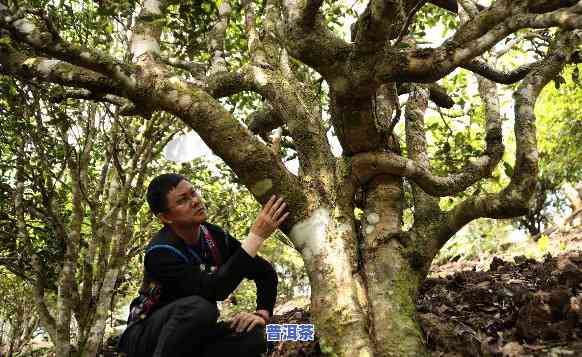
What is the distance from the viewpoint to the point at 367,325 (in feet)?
10.2

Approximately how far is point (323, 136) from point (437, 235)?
1.26 metres

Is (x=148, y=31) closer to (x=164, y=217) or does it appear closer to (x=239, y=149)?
(x=239, y=149)

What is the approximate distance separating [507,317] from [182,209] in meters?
2.76

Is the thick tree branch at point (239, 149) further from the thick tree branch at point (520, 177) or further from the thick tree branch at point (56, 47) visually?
the thick tree branch at point (520, 177)

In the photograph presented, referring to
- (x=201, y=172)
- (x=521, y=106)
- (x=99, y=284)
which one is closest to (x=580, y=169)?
(x=201, y=172)

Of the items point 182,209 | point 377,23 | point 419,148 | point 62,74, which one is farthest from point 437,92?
point 62,74

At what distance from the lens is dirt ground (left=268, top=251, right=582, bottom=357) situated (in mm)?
3029

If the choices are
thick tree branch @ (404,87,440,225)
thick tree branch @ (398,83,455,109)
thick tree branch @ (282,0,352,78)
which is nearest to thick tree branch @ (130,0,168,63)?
thick tree branch @ (282,0,352,78)

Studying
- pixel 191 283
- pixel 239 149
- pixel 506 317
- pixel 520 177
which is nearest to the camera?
pixel 191 283

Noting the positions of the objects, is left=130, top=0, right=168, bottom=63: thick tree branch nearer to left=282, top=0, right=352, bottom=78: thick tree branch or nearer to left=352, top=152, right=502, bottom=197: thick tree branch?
left=282, top=0, right=352, bottom=78: thick tree branch

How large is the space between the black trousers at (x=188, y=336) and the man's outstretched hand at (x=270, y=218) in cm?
60

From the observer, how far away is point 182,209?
3.18 meters

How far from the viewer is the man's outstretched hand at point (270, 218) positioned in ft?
10.2

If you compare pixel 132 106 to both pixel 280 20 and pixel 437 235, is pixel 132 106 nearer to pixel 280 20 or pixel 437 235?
pixel 280 20
